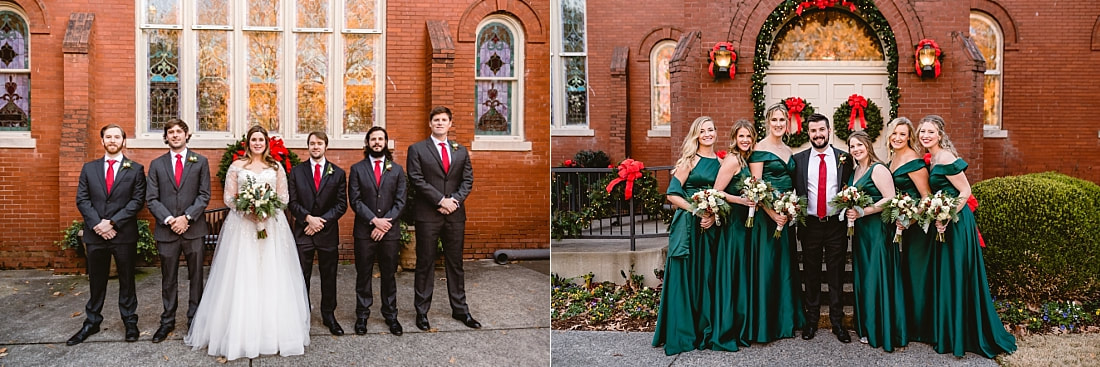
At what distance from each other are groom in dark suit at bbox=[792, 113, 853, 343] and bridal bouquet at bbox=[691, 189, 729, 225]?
2.18ft

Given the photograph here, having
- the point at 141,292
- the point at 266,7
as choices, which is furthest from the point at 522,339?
the point at 266,7

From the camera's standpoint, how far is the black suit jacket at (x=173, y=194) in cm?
525

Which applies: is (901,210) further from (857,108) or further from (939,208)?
(857,108)

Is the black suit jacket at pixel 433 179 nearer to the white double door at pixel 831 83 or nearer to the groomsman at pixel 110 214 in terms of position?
the groomsman at pixel 110 214

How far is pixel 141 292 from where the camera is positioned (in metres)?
6.58

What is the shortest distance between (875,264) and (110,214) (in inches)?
222

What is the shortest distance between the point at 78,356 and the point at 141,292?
195 centimetres

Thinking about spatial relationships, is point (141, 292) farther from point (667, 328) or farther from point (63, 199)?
point (667, 328)

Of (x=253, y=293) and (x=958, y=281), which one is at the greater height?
(x=958, y=281)

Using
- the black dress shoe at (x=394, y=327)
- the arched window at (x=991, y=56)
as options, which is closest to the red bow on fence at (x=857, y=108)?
the arched window at (x=991, y=56)

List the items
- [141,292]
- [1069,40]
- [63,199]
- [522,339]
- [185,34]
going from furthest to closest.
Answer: [1069,40], [185,34], [63,199], [141,292], [522,339]

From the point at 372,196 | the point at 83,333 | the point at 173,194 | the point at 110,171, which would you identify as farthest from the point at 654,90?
the point at 83,333

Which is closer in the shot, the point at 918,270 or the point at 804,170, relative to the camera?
the point at 918,270

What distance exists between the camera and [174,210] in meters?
5.31
